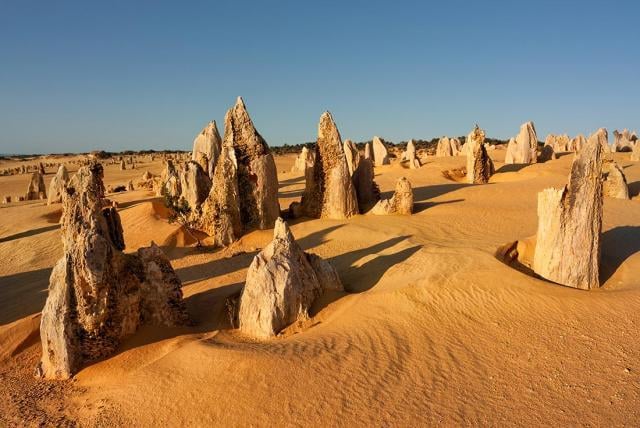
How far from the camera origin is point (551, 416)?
5.14m

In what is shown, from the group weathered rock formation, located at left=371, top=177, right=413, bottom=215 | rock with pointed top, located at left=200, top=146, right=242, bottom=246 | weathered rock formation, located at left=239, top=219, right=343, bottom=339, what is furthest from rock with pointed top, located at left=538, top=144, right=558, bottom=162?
weathered rock formation, located at left=239, top=219, right=343, bottom=339

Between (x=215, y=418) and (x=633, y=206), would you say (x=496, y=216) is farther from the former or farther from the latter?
(x=215, y=418)

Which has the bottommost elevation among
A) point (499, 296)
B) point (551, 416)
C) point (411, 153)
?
point (551, 416)

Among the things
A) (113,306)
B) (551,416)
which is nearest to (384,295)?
(551,416)

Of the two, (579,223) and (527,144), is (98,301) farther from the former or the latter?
(527,144)

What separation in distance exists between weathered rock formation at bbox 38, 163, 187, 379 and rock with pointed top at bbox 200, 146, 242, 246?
5.56 metres

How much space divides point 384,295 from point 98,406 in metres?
4.56

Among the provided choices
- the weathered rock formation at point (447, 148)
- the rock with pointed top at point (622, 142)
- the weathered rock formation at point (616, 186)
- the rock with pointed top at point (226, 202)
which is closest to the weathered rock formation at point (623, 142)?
the rock with pointed top at point (622, 142)

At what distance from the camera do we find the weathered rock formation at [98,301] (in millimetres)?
6691

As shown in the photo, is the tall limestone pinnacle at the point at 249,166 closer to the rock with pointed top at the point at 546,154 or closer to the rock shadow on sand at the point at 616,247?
the rock shadow on sand at the point at 616,247

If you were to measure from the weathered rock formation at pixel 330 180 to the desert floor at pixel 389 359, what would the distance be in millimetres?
4309

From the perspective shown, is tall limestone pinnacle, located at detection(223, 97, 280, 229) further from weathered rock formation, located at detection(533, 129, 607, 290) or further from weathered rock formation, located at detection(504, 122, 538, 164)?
weathered rock formation, located at detection(504, 122, 538, 164)

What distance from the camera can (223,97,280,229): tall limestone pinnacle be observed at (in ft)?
45.4

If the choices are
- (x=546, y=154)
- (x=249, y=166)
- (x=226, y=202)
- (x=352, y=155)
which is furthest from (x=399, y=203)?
(x=546, y=154)
